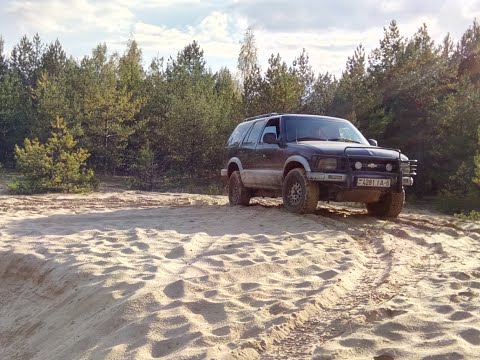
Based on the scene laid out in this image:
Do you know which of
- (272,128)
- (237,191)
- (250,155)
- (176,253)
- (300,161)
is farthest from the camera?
(237,191)

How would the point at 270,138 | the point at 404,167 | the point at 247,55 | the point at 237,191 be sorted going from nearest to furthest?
the point at 404,167, the point at 270,138, the point at 237,191, the point at 247,55

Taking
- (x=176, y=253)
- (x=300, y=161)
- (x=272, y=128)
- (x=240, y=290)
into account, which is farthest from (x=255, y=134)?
(x=240, y=290)

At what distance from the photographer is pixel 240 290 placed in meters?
4.47

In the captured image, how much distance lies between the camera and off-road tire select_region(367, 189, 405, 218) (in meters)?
8.63

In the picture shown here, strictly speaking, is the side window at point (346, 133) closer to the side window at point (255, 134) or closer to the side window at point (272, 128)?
the side window at point (272, 128)

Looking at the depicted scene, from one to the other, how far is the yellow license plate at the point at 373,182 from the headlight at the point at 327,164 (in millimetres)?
463

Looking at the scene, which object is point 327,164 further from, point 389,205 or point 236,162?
point 236,162

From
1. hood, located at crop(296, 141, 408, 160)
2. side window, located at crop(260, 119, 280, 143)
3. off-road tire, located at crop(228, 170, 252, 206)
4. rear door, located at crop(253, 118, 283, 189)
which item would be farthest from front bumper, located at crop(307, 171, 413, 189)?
off-road tire, located at crop(228, 170, 252, 206)

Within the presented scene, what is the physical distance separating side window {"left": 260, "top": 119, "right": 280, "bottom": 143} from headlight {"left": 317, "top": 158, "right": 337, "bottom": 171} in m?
1.55

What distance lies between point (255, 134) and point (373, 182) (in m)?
3.12

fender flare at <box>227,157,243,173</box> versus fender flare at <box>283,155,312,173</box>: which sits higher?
fender flare at <box>283,155,312,173</box>

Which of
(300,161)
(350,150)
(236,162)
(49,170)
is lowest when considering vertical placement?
(49,170)

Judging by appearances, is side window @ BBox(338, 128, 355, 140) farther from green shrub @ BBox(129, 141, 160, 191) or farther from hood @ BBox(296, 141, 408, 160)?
green shrub @ BBox(129, 141, 160, 191)

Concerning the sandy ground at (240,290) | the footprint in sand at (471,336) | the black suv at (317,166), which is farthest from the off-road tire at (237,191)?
the footprint in sand at (471,336)
